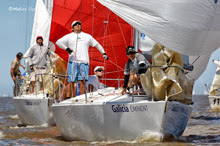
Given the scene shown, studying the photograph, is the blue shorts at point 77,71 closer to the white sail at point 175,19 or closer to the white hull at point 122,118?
the white hull at point 122,118

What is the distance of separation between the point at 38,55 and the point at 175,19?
192 inches

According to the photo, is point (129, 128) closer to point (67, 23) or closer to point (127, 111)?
point (127, 111)

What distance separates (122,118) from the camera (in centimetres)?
667

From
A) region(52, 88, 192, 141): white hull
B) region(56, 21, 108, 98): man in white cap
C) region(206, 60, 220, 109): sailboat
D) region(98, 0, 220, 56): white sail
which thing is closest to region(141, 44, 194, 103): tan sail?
region(52, 88, 192, 141): white hull

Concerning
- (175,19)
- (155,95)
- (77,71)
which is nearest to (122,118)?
(155,95)

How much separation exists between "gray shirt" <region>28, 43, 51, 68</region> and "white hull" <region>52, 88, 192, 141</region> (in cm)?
343

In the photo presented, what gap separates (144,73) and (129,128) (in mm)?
945

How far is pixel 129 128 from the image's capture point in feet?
21.8

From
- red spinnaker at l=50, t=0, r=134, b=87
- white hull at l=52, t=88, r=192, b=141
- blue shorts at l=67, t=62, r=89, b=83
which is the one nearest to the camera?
white hull at l=52, t=88, r=192, b=141

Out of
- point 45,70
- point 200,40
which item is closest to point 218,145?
point 200,40

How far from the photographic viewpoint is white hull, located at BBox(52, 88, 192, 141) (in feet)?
21.2

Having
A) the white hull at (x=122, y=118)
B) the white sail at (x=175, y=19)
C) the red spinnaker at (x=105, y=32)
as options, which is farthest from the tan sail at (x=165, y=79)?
the red spinnaker at (x=105, y=32)

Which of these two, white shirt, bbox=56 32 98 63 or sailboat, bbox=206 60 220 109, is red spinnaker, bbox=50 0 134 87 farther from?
sailboat, bbox=206 60 220 109

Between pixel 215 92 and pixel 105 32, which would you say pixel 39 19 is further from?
pixel 215 92
